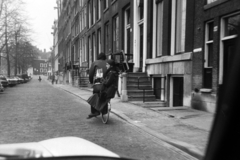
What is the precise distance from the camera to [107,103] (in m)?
7.53

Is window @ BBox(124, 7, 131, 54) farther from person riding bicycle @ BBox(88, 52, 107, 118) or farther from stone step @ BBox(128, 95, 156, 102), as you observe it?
A: person riding bicycle @ BBox(88, 52, 107, 118)

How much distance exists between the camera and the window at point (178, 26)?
11219mm

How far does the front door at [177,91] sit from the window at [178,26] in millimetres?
1289

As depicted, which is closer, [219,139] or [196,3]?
[219,139]

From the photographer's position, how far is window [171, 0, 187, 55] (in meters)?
11.2

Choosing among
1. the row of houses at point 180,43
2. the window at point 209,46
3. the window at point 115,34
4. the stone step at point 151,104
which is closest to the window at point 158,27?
the row of houses at point 180,43

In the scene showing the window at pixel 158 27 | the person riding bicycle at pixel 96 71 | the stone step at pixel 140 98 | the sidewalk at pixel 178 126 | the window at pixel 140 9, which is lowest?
the sidewalk at pixel 178 126

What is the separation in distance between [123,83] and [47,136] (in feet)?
23.7

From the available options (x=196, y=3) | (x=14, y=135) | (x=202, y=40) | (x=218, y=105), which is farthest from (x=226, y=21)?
(x=218, y=105)

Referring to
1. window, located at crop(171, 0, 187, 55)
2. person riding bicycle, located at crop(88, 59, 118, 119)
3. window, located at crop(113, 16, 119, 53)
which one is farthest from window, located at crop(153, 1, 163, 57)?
window, located at crop(113, 16, 119, 53)

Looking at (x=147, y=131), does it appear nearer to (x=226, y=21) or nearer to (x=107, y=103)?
(x=107, y=103)

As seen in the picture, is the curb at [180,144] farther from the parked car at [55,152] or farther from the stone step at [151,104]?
the stone step at [151,104]

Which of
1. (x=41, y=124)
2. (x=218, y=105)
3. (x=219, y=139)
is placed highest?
(x=218, y=105)

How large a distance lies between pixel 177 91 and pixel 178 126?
4.73 m
